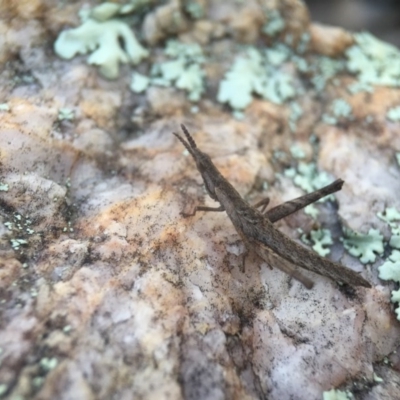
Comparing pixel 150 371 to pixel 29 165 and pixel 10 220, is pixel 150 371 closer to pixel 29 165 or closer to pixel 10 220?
pixel 10 220

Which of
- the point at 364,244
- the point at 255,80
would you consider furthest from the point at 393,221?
the point at 255,80

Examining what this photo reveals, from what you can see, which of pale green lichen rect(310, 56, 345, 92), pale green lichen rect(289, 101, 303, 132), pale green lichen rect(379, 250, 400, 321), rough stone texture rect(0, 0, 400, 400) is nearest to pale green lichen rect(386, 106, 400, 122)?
rough stone texture rect(0, 0, 400, 400)

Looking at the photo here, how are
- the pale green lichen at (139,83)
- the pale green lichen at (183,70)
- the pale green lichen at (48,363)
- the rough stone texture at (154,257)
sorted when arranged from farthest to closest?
the pale green lichen at (183,70) < the pale green lichen at (139,83) < the rough stone texture at (154,257) < the pale green lichen at (48,363)

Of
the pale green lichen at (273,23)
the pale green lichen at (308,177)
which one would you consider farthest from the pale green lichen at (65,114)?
the pale green lichen at (273,23)

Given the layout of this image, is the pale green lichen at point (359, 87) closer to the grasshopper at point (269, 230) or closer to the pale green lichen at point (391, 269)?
the grasshopper at point (269, 230)

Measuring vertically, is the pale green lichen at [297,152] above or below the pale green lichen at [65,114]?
below
